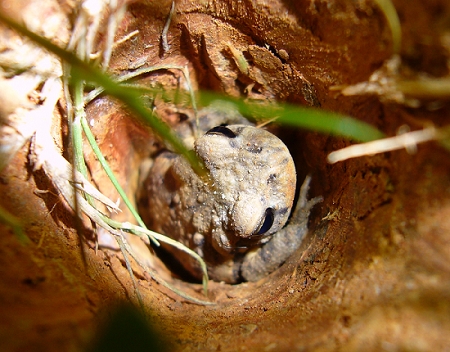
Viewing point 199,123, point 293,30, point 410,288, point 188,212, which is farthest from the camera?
point 199,123

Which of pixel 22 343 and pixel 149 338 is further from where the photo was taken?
pixel 22 343

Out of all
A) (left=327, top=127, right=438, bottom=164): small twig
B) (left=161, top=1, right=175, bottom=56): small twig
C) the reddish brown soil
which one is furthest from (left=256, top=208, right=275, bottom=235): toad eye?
(left=161, top=1, right=175, bottom=56): small twig

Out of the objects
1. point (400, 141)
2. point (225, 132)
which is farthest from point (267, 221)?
point (400, 141)

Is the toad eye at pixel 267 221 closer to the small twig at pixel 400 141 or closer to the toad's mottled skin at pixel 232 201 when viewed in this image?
the toad's mottled skin at pixel 232 201

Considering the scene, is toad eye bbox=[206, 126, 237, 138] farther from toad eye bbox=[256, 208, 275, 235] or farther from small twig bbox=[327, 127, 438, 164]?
small twig bbox=[327, 127, 438, 164]

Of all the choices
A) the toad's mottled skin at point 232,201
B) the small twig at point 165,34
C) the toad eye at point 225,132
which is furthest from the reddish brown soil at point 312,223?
the toad eye at point 225,132

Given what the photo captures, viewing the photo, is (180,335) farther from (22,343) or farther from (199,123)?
(199,123)

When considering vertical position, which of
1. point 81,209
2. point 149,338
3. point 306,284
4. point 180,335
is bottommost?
point 306,284

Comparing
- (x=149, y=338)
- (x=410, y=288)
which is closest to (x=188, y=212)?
(x=149, y=338)
